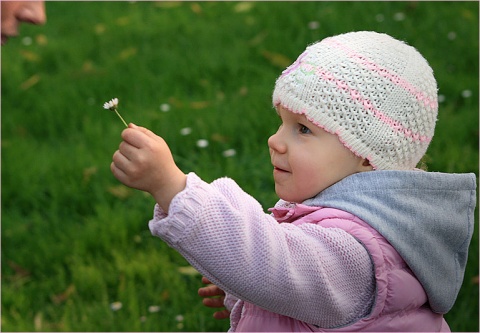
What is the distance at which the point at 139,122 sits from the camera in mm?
4172

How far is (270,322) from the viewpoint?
192 centimetres

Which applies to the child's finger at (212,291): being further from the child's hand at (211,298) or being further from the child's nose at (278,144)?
the child's nose at (278,144)

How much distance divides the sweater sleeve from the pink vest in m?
0.02

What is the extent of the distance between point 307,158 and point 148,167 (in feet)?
1.48

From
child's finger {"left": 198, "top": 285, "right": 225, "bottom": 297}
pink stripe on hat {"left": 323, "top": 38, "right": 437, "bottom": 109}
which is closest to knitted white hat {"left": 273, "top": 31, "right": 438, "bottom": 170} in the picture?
pink stripe on hat {"left": 323, "top": 38, "right": 437, "bottom": 109}

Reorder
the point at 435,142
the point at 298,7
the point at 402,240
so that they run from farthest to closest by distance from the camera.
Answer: the point at 298,7, the point at 435,142, the point at 402,240

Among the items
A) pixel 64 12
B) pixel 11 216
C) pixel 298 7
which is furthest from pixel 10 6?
pixel 64 12

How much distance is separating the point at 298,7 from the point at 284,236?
3.73m

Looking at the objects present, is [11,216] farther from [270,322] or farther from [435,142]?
[270,322]

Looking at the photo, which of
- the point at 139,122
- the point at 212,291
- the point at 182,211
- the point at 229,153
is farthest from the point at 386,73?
the point at 139,122

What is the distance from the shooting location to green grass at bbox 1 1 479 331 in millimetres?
3230

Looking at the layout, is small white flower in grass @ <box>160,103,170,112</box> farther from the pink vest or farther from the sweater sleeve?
the sweater sleeve

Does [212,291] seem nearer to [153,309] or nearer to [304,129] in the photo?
[304,129]

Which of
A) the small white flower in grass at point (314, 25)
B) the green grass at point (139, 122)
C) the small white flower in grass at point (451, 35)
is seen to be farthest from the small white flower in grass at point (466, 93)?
the small white flower in grass at point (314, 25)
